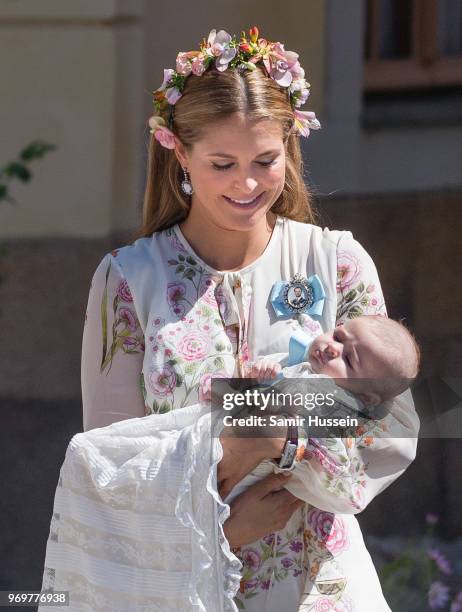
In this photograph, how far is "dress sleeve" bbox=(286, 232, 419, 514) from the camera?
2.88 m

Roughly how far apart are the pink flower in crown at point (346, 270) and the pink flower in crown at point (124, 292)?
44 cm

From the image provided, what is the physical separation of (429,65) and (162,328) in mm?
3997

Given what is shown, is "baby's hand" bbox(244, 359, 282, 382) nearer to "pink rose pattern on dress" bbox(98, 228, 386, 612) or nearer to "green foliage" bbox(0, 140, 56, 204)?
"pink rose pattern on dress" bbox(98, 228, 386, 612)

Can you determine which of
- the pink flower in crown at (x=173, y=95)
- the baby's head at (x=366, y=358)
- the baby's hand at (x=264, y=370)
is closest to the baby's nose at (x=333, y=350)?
the baby's head at (x=366, y=358)

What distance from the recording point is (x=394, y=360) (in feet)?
9.82

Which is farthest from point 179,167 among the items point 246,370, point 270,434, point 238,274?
point 270,434

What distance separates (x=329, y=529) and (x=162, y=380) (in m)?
0.45

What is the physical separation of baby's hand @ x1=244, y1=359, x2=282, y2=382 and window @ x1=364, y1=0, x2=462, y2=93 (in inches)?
158

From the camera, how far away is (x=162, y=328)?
3156mm

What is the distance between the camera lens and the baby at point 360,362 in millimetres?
2967

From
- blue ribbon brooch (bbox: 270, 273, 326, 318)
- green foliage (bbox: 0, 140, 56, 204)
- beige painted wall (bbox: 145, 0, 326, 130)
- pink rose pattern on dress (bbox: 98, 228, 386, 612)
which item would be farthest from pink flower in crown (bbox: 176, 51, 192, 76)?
beige painted wall (bbox: 145, 0, 326, 130)

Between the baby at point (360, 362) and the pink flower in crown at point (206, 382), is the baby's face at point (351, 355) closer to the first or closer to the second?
the baby at point (360, 362)

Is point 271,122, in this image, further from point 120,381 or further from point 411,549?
point 411,549

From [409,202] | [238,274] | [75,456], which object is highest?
[409,202]
